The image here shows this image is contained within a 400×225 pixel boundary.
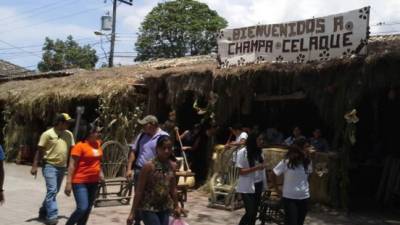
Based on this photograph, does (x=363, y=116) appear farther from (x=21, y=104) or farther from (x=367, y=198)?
(x=21, y=104)

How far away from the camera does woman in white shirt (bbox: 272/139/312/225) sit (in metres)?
6.59

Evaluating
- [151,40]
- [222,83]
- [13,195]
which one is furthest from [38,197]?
[151,40]

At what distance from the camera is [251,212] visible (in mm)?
7109

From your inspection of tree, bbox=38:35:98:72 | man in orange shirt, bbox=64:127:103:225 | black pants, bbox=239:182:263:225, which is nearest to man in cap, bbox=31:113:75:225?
man in orange shirt, bbox=64:127:103:225

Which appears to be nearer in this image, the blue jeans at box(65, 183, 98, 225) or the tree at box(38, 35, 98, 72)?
the blue jeans at box(65, 183, 98, 225)

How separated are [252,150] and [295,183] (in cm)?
85

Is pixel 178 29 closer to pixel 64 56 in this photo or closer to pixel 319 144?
pixel 64 56

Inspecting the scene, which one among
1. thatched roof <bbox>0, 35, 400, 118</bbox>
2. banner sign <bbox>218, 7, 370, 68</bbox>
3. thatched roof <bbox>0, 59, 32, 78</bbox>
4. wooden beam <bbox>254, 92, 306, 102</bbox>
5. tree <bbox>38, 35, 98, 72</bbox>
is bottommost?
wooden beam <bbox>254, 92, 306, 102</bbox>

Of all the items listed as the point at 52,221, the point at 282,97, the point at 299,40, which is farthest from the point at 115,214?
the point at 299,40

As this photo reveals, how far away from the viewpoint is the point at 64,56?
55.3 metres

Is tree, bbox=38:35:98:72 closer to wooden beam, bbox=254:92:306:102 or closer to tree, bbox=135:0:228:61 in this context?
tree, bbox=135:0:228:61

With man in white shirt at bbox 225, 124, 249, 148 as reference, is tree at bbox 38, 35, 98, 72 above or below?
above

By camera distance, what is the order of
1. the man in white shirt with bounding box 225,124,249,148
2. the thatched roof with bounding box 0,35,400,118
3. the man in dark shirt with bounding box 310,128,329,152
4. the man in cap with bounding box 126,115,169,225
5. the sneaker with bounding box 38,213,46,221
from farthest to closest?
1. the man in dark shirt with bounding box 310,128,329,152
2. the thatched roof with bounding box 0,35,400,118
3. the man in white shirt with bounding box 225,124,249,148
4. the sneaker with bounding box 38,213,46,221
5. the man in cap with bounding box 126,115,169,225

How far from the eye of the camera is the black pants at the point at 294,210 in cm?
655
